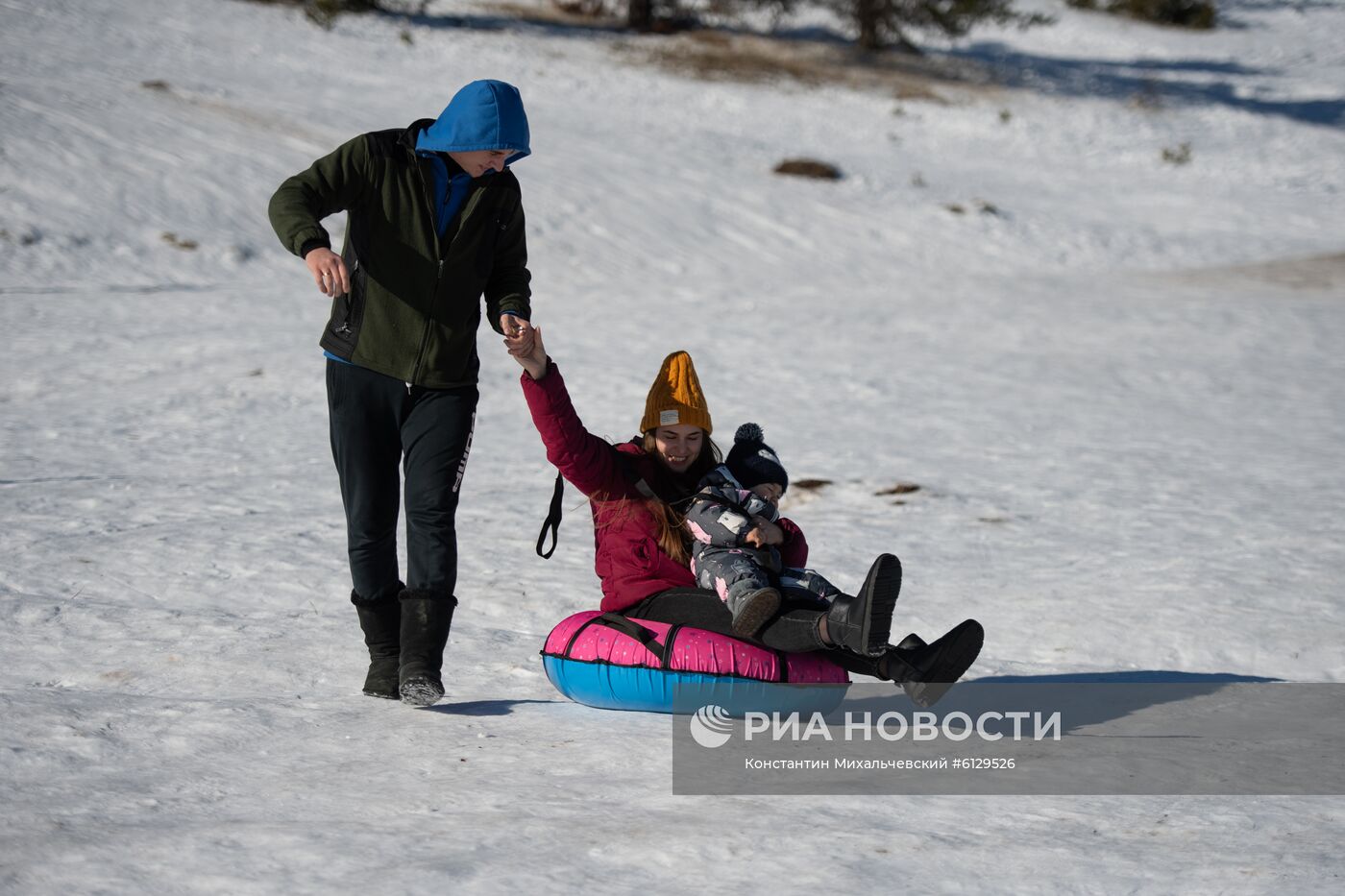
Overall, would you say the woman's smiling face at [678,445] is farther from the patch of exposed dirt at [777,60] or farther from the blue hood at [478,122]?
the patch of exposed dirt at [777,60]

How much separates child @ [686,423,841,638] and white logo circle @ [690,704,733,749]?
0.25 metres

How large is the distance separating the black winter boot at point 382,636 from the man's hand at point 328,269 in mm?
1047

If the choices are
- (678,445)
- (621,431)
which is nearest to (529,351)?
(678,445)

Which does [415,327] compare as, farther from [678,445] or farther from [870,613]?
[870,613]

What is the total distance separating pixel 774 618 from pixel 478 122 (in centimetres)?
173

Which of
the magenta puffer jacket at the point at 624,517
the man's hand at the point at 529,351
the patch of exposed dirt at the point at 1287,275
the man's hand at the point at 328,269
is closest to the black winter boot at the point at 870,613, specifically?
the magenta puffer jacket at the point at 624,517

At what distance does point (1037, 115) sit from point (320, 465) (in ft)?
60.9

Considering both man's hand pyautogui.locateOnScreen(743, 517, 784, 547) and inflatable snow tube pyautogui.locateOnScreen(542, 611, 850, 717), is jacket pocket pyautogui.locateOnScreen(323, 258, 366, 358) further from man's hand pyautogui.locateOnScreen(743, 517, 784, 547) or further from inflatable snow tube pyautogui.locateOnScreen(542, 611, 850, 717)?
man's hand pyautogui.locateOnScreen(743, 517, 784, 547)

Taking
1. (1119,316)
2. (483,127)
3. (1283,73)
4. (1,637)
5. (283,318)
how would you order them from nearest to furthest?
(483,127) < (1,637) < (283,318) < (1119,316) < (1283,73)

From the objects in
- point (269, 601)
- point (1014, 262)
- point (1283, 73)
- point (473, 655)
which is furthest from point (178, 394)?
point (1283, 73)

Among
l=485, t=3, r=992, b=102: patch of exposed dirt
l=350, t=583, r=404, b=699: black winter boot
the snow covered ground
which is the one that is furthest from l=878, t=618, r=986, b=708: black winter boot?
l=485, t=3, r=992, b=102: patch of exposed dirt

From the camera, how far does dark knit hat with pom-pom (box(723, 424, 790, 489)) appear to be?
4.39m

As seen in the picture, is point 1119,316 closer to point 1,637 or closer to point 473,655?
point 473,655

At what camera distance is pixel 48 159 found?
13.8m
